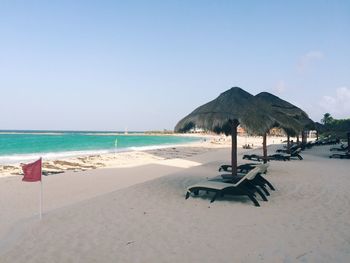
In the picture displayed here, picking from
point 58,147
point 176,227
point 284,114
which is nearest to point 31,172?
point 176,227

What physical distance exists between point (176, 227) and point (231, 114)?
12.7ft

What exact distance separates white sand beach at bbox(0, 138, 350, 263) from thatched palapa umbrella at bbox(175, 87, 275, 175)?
5.84ft

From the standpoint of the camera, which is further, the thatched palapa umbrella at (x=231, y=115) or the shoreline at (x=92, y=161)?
the shoreline at (x=92, y=161)

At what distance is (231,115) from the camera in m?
8.00

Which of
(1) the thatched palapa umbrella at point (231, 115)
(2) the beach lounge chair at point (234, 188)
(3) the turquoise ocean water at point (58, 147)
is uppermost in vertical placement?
(1) the thatched palapa umbrella at point (231, 115)

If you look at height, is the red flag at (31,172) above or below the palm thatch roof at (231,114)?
below

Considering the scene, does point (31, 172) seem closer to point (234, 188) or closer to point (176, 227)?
point (176, 227)

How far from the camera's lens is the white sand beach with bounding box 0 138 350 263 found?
4008 millimetres

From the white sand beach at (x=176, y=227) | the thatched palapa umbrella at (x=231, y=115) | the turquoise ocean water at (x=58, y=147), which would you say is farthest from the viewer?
the turquoise ocean water at (x=58, y=147)

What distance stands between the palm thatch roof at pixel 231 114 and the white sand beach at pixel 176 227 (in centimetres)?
179

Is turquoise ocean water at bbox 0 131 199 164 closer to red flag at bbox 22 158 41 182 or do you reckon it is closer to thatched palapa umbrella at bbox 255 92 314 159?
thatched palapa umbrella at bbox 255 92 314 159

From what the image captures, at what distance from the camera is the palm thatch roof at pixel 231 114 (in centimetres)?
803

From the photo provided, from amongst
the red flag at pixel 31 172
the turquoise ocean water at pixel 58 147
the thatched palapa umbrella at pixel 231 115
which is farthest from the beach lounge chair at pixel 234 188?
the turquoise ocean water at pixel 58 147

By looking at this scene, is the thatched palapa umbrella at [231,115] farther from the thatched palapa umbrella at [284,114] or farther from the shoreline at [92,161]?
the shoreline at [92,161]
